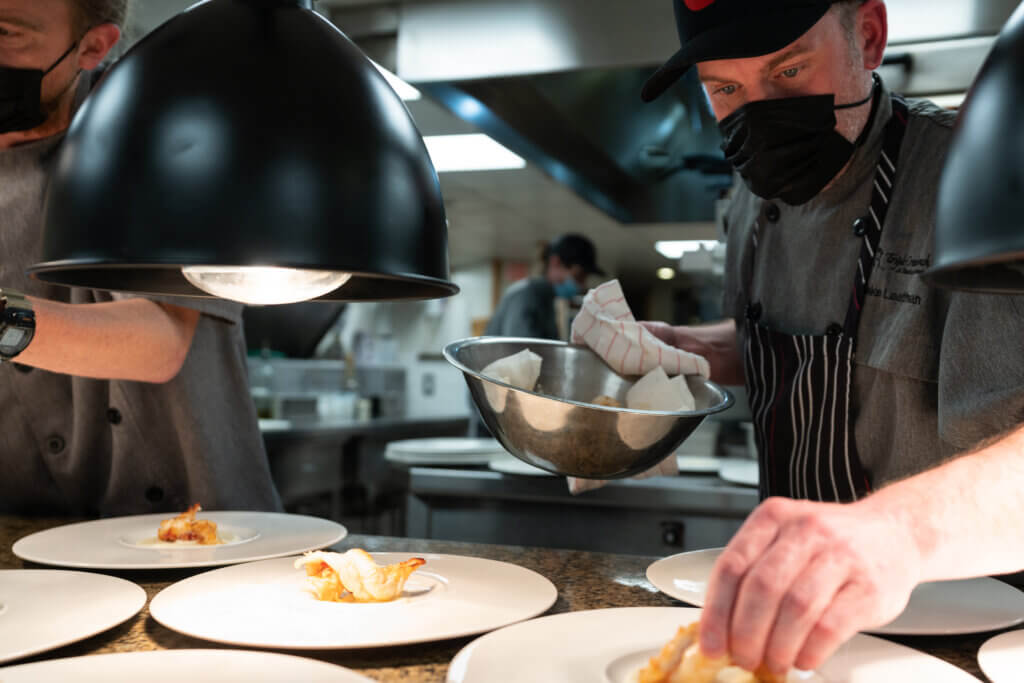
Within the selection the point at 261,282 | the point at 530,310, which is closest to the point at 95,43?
the point at 261,282

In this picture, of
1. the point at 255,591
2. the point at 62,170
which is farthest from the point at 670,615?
the point at 62,170

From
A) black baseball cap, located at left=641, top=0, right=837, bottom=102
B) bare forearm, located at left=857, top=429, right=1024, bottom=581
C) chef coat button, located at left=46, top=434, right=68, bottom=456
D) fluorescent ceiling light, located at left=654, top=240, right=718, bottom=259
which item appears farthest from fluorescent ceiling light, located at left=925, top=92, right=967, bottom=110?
fluorescent ceiling light, located at left=654, top=240, right=718, bottom=259

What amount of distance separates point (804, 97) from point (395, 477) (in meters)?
3.73

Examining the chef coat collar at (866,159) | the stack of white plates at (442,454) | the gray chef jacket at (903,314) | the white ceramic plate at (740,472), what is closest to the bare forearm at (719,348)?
the gray chef jacket at (903,314)

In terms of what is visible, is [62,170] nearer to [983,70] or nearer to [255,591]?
[255,591]

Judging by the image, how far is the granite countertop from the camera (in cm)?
79

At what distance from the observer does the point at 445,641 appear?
33.4 inches

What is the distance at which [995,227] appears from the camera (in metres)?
0.42

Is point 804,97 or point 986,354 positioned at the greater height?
point 804,97

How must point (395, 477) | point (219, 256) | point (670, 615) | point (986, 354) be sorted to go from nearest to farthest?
point (219, 256) → point (670, 615) → point (986, 354) → point (395, 477)

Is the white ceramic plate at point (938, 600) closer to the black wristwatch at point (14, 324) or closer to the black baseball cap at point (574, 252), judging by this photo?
the black wristwatch at point (14, 324)

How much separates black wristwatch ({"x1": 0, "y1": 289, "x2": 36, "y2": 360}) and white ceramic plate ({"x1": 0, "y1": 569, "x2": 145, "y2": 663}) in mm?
276

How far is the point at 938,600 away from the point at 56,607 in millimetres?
958

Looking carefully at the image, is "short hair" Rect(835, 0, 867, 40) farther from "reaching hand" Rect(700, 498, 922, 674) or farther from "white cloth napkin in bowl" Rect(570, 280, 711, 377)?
"reaching hand" Rect(700, 498, 922, 674)
